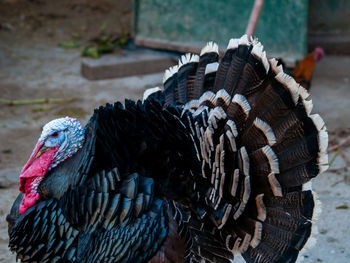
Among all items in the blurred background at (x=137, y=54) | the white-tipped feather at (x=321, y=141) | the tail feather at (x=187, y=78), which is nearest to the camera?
the white-tipped feather at (x=321, y=141)

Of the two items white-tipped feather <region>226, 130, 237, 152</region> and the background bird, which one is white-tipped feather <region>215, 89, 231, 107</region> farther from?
the background bird

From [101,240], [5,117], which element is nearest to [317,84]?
[5,117]

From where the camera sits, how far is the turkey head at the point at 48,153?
299cm

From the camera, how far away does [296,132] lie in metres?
2.87

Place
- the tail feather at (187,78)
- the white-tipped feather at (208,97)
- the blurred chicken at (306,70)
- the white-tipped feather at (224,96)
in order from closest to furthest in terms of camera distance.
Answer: the white-tipped feather at (224,96) → the white-tipped feather at (208,97) → the tail feather at (187,78) → the blurred chicken at (306,70)

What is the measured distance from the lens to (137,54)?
723 cm

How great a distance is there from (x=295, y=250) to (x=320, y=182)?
191 cm

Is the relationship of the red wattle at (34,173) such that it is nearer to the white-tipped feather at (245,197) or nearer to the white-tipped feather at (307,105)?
the white-tipped feather at (245,197)

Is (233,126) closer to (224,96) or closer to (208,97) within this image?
(224,96)

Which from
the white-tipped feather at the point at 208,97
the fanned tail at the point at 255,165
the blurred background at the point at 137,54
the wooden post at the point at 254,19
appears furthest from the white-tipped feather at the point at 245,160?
the wooden post at the point at 254,19

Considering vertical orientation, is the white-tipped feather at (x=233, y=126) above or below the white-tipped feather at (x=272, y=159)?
above

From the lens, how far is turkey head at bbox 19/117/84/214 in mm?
2994

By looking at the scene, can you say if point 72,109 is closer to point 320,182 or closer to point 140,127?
point 320,182

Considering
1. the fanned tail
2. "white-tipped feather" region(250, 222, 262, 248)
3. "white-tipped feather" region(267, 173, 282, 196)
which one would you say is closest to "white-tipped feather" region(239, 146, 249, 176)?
the fanned tail
